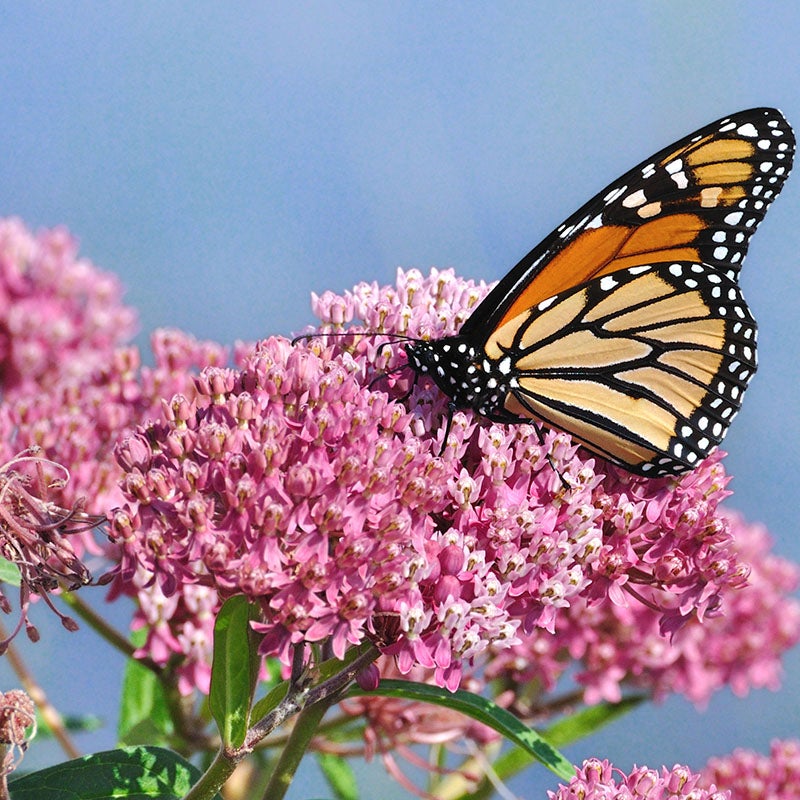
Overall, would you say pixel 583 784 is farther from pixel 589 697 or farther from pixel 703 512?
pixel 589 697

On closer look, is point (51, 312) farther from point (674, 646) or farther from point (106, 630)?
point (674, 646)

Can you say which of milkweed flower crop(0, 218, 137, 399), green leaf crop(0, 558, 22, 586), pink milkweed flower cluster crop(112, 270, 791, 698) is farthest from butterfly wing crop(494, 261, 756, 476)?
milkweed flower crop(0, 218, 137, 399)

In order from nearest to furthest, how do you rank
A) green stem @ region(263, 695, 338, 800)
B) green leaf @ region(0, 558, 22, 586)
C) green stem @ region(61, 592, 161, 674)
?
green stem @ region(263, 695, 338, 800) → green leaf @ region(0, 558, 22, 586) → green stem @ region(61, 592, 161, 674)

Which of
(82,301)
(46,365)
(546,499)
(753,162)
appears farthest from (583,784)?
(82,301)

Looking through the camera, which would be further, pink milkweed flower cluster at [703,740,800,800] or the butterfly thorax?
pink milkweed flower cluster at [703,740,800,800]

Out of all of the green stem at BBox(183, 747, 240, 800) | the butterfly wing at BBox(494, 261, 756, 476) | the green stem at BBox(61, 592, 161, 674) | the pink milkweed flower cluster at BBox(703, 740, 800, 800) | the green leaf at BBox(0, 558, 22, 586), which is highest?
the butterfly wing at BBox(494, 261, 756, 476)

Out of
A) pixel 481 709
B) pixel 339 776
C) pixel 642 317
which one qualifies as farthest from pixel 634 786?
pixel 339 776

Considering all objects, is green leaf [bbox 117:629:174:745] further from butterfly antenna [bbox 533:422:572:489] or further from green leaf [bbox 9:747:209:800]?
butterfly antenna [bbox 533:422:572:489]
